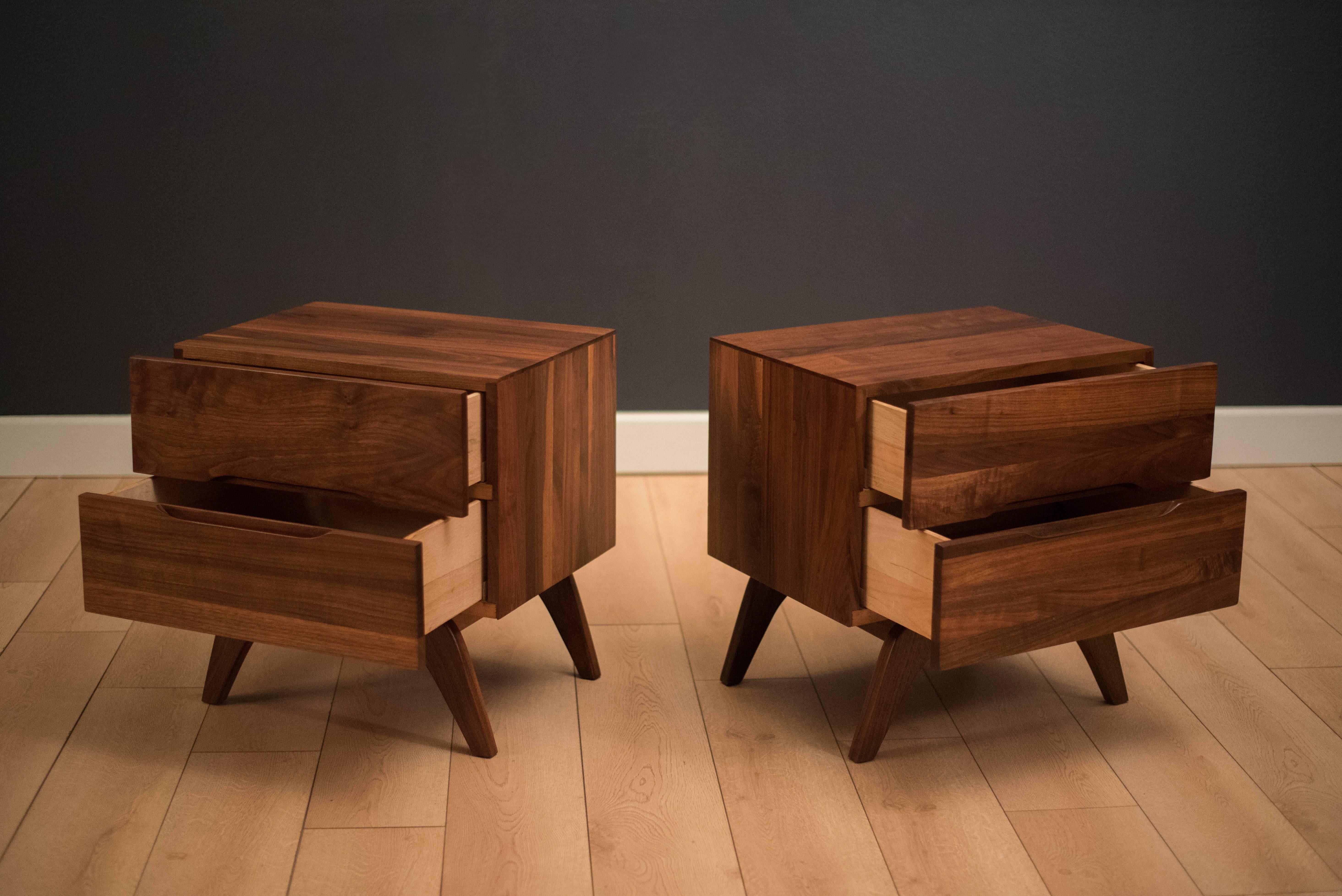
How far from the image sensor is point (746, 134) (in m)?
2.54

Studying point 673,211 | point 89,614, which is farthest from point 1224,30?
point 89,614

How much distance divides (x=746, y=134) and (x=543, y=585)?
1.29 m

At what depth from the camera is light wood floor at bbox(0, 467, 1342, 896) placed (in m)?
1.33

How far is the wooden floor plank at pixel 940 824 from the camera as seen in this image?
1.32 m

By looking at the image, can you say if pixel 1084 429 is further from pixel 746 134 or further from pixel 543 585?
pixel 746 134

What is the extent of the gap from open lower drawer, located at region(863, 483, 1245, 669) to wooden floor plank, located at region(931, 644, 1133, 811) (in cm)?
19

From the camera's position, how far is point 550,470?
154 cm

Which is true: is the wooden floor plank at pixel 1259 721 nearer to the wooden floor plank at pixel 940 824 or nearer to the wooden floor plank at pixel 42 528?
the wooden floor plank at pixel 940 824

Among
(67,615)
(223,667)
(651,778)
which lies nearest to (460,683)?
(651,778)

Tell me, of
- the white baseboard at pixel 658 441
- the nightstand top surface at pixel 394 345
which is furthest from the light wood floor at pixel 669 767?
the white baseboard at pixel 658 441

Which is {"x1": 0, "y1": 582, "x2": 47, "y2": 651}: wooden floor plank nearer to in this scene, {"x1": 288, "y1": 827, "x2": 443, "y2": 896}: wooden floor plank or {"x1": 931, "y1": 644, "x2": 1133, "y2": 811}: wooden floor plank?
{"x1": 288, "y1": 827, "x2": 443, "y2": 896}: wooden floor plank

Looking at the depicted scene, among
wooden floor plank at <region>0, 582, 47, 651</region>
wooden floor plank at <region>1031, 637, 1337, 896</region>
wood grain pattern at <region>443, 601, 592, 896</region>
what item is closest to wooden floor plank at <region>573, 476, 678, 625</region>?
wood grain pattern at <region>443, 601, 592, 896</region>

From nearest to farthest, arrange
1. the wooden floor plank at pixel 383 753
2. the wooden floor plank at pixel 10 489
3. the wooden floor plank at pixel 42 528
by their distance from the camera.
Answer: the wooden floor plank at pixel 383 753 → the wooden floor plank at pixel 42 528 → the wooden floor plank at pixel 10 489

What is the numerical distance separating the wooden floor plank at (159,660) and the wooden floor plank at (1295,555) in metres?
1.61
